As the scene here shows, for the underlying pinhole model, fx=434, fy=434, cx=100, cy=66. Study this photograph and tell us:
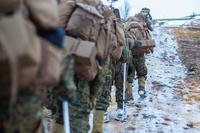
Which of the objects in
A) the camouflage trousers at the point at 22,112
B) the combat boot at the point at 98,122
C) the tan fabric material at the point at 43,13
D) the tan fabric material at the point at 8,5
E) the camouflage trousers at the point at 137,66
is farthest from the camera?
the camouflage trousers at the point at 137,66

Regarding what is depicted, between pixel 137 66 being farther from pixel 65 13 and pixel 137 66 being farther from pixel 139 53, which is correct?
pixel 65 13

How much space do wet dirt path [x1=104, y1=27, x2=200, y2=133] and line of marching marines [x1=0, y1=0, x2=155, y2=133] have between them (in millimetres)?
1969

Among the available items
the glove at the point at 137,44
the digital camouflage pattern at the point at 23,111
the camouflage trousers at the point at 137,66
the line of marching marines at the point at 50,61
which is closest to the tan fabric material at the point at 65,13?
the line of marching marines at the point at 50,61

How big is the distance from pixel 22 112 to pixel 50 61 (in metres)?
0.39

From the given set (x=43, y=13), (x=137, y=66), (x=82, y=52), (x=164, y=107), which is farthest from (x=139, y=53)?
(x=43, y=13)

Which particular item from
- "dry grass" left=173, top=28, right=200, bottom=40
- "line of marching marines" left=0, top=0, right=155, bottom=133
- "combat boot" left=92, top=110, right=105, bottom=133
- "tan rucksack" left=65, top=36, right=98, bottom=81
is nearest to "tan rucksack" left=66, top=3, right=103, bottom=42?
"line of marching marines" left=0, top=0, right=155, bottom=133

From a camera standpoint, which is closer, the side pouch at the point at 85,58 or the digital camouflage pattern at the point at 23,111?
the digital camouflage pattern at the point at 23,111

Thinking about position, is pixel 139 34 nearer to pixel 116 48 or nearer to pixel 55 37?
pixel 116 48

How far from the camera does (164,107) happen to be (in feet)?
33.4

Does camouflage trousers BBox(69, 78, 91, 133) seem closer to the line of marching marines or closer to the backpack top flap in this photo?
the line of marching marines

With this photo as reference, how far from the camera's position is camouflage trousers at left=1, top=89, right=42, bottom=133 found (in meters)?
2.70

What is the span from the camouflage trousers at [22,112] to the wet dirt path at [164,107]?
15.9ft

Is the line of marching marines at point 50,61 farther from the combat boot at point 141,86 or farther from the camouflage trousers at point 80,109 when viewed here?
the combat boot at point 141,86

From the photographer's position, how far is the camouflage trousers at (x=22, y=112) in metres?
2.70
